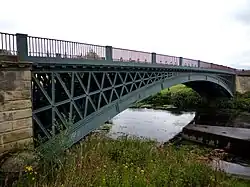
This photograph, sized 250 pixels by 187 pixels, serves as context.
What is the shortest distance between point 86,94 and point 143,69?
6.68 metres

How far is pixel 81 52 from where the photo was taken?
13133 millimetres

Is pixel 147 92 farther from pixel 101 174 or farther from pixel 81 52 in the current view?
pixel 101 174

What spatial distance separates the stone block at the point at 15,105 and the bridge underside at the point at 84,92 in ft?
3.62

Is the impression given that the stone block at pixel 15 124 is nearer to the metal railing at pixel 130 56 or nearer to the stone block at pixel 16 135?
the stone block at pixel 16 135

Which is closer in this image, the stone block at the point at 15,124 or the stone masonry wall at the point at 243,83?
the stone block at the point at 15,124

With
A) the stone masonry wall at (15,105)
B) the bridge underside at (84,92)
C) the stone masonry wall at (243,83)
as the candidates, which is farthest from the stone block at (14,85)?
the stone masonry wall at (243,83)

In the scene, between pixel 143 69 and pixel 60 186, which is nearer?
pixel 60 186

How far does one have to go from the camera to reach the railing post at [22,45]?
9469 mm

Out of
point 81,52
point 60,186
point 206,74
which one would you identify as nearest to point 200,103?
point 206,74

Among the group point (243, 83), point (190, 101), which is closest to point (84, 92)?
point (190, 101)

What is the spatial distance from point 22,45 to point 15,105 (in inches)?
99.4

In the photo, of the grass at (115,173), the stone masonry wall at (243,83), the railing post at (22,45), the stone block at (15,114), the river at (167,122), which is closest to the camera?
the grass at (115,173)

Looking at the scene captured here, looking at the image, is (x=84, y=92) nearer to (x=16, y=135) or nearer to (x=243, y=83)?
(x=16, y=135)

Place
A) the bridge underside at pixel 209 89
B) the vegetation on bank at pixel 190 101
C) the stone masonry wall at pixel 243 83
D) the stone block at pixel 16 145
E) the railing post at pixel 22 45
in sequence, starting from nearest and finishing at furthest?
the stone block at pixel 16 145 < the railing post at pixel 22 45 < the bridge underside at pixel 209 89 < the vegetation on bank at pixel 190 101 < the stone masonry wall at pixel 243 83
